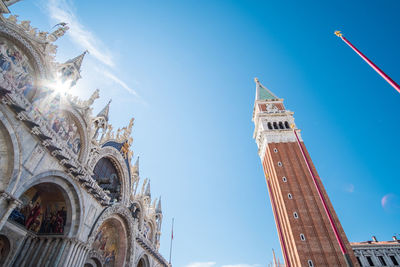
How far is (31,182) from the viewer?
11.1m

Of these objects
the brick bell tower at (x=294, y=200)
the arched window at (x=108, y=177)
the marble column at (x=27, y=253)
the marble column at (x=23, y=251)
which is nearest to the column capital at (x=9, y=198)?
the marble column at (x=23, y=251)

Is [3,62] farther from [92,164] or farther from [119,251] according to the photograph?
[119,251]

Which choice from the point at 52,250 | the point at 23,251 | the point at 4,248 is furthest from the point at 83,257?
the point at 4,248

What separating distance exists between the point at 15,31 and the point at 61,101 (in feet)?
14.0

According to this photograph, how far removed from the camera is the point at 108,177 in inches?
773

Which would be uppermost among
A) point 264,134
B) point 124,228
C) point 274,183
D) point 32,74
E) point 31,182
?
point 264,134

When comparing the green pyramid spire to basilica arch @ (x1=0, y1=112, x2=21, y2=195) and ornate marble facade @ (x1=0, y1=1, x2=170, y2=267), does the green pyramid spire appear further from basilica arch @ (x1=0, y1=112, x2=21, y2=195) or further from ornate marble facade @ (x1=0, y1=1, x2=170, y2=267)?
basilica arch @ (x1=0, y1=112, x2=21, y2=195)

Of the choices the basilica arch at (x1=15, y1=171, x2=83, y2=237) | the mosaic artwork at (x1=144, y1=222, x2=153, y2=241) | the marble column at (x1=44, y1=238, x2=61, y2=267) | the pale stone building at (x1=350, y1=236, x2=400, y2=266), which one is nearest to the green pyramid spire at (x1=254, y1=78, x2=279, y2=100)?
the pale stone building at (x1=350, y1=236, x2=400, y2=266)

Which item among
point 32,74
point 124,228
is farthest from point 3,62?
point 124,228

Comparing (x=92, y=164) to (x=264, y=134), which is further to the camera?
(x=264, y=134)

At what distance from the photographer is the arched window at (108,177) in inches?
712

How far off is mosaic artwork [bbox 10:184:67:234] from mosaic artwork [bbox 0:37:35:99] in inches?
226

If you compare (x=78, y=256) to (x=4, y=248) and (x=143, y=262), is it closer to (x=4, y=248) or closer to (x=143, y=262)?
(x=4, y=248)

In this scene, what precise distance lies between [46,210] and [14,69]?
829 centimetres
